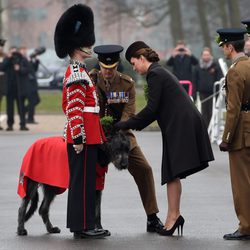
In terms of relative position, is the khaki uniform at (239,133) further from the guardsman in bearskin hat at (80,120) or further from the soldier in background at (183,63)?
the soldier in background at (183,63)

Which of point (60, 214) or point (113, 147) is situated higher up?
point (113, 147)

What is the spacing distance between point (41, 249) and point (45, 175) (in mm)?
851

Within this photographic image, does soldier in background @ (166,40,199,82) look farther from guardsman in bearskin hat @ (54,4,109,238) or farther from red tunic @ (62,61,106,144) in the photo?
red tunic @ (62,61,106,144)

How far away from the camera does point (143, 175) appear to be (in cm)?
1121

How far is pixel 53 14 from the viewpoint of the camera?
385ft

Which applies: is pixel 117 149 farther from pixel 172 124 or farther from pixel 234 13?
pixel 234 13

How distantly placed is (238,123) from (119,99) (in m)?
1.18

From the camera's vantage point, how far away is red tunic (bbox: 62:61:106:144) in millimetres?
10414

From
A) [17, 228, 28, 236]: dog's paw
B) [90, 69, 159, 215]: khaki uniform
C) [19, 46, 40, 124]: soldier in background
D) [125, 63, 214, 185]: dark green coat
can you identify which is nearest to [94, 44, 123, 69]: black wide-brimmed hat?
[90, 69, 159, 215]: khaki uniform

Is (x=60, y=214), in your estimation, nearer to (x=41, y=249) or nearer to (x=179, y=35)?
(x=41, y=249)

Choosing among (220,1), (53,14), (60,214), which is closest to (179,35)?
(220,1)

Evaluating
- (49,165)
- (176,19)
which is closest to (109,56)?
(49,165)

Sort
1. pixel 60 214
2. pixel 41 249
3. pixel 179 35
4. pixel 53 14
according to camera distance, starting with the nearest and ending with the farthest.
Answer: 1. pixel 41 249
2. pixel 60 214
3. pixel 179 35
4. pixel 53 14

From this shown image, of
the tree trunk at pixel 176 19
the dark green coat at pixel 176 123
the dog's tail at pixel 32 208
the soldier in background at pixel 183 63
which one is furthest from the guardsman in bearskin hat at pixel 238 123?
the tree trunk at pixel 176 19
